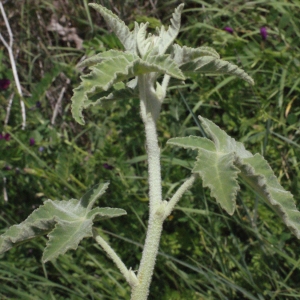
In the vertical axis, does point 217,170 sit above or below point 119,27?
below

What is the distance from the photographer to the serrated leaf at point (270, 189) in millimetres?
1224

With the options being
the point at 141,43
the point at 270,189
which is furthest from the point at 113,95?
the point at 270,189

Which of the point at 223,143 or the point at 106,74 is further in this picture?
the point at 223,143

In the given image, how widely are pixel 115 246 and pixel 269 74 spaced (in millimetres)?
1311

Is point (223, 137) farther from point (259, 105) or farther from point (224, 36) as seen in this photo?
point (224, 36)

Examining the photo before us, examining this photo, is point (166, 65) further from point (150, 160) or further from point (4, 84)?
point (4, 84)

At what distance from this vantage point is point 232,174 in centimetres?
117

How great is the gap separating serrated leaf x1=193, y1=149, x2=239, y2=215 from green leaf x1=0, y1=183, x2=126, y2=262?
0.26 m

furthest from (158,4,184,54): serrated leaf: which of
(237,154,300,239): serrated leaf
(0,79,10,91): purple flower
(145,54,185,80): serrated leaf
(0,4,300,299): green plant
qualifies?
(0,79,10,91): purple flower

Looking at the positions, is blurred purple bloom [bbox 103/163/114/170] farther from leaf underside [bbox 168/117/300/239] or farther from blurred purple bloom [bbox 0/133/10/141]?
leaf underside [bbox 168/117/300/239]

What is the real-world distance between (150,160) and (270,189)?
1.07ft

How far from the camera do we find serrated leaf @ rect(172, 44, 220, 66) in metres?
1.29

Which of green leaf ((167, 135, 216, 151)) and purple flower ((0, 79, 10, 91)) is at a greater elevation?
green leaf ((167, 135, 216, 151))

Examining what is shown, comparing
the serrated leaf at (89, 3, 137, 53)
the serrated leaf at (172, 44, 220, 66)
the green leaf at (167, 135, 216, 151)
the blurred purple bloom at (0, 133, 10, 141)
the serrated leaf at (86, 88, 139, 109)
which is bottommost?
the blurred purple bloom at (0, 133, 10, 141)
